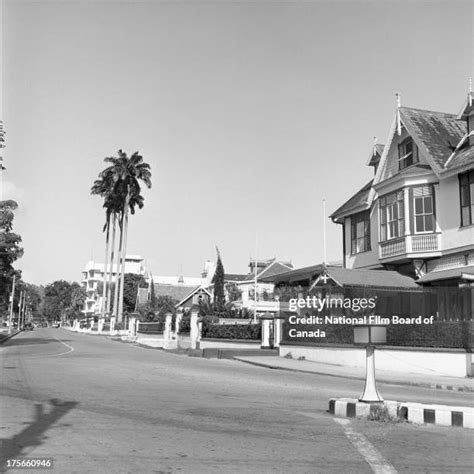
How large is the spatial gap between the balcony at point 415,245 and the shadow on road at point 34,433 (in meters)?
20.1

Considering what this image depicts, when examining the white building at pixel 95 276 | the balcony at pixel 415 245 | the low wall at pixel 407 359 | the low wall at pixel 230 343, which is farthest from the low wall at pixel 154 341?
the white building at pixel 95 276

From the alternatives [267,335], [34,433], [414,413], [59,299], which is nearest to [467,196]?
[267,335]

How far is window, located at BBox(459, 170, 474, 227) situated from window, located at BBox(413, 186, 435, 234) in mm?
1751

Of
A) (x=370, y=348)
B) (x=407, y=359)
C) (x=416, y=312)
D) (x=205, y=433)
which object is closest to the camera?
(x=205, y=433)

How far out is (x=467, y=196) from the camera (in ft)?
83.1

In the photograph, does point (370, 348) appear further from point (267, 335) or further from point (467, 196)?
point (267, 335)

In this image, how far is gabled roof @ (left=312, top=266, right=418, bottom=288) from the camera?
27.1m

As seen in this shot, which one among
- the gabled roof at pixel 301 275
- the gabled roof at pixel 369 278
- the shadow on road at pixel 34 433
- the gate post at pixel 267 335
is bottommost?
the shadow on road at pixel 34 433

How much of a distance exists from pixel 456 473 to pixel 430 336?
15.5 m

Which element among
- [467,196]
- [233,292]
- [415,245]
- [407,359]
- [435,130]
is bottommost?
[407,359]

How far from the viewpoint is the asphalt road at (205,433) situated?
21.1 ft

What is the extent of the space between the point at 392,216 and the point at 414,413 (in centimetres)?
2077

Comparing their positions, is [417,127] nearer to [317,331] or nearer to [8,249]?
[317,331]

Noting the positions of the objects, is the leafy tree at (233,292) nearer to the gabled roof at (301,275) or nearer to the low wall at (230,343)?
the gabled roof at (301,275)
